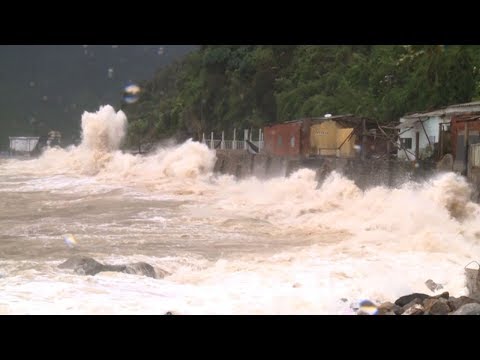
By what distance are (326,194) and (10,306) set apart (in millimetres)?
14870

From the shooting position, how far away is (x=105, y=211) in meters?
19.1

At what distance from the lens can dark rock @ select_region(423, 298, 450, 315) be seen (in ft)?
21.6

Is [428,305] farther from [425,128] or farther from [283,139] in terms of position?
[283,139]

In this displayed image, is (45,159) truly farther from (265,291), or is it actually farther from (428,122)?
(265,291)

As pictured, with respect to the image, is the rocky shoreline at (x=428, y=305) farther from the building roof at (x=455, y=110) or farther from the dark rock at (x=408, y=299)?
the building roof at (x=455, y=110)

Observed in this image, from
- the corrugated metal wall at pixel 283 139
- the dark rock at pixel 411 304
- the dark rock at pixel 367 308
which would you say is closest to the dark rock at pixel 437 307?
the dark rock at pixel 411 304

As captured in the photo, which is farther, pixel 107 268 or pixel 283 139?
pixel 283 139

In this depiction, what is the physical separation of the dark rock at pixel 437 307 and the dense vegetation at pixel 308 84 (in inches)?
764

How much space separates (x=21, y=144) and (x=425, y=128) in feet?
224

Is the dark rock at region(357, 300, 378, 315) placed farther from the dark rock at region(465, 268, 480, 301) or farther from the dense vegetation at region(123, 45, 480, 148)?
the dense vegetation at region(123, 45, 480, 148)

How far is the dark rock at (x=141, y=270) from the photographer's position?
9.09 meters

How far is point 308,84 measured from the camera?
131 feet

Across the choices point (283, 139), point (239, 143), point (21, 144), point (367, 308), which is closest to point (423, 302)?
point (367, 308)

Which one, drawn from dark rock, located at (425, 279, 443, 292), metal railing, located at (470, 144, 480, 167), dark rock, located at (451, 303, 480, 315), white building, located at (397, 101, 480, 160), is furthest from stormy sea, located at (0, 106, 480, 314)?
white building, located at (397, 101, 480, 160)
